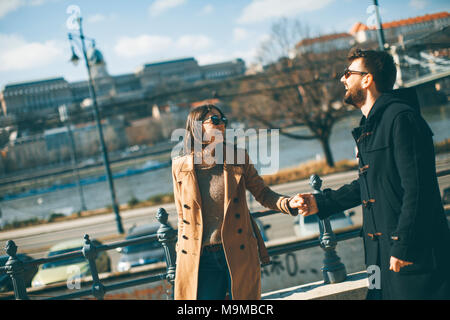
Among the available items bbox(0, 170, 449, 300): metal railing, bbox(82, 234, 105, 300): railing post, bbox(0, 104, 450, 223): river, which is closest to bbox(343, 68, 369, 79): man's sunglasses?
bbox(0, 170, 449, 300): metal railing

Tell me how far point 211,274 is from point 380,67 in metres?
1.51

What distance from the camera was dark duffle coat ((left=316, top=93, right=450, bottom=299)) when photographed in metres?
1.82

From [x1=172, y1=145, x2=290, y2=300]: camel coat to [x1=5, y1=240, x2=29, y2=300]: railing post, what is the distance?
199cm

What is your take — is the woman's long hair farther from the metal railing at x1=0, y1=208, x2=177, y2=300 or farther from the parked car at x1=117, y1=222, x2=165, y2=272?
the parked car at x1=117, y1=222, x2=165, y2=272

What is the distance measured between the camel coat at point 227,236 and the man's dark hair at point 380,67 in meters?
0.92

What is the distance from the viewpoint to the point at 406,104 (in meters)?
1.95

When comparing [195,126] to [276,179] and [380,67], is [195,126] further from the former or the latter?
[276,179]

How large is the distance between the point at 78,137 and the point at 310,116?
33720 millimetres

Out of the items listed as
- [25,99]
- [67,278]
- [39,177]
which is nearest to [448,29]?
[67,278]

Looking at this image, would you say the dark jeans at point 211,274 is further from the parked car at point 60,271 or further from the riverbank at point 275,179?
the riverbank at point 275,179

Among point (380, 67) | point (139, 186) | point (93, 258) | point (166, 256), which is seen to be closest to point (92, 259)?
point (93, 258)

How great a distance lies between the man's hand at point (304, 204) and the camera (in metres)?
2.42

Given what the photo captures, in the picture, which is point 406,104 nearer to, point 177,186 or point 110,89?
point 177,186
